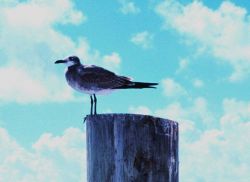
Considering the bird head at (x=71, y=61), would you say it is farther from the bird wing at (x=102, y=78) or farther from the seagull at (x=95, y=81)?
the bird wing at (x=102, y=78)

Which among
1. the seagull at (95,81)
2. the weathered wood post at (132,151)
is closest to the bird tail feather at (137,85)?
the seagull at (95,81)

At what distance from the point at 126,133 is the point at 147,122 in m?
0.22

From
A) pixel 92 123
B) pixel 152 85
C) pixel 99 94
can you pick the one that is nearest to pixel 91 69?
pixel 99 94

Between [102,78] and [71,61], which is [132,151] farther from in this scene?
[71,61]

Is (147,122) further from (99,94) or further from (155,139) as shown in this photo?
(99,94)

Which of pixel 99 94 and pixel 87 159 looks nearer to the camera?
pixel 87 159

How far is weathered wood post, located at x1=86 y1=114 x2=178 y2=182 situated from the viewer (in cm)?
447

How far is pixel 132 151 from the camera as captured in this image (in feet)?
14.7

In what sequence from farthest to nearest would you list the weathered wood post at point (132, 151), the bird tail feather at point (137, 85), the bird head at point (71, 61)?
1. the bird head at point (71, 61)
2. the bird tail feather at point (137, 85)
3. the weathered wood post at point (132, 151)

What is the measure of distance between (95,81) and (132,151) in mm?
5582

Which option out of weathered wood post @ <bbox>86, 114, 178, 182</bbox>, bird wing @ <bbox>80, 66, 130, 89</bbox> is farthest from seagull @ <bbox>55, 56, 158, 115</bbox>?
weathered wood post @ <bbox>86, 114, 178, 182</bbox>

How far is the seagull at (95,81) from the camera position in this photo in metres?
9.66

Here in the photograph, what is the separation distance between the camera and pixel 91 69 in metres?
10.2

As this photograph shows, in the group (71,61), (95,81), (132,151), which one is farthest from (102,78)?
(132,151)
